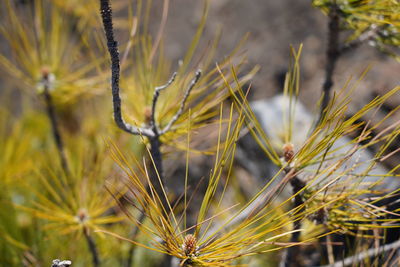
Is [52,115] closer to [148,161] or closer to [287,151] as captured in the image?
[148,161]

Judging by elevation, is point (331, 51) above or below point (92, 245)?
above

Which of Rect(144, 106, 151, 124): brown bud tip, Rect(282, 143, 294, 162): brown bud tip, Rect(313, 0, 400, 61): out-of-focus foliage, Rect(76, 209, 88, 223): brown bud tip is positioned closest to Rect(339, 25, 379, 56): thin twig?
Rect(313, 0, 400, 61): out-of-focus foliage

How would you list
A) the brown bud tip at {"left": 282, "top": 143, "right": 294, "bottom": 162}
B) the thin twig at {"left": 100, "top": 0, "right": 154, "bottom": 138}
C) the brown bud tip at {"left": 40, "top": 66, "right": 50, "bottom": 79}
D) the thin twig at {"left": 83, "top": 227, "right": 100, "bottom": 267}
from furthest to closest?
the brown bud tip at {"left": 40, "top": 66, "right": 50, "bottom": 79}, the thin twig at {"left": 83, "top": 227, "right": 100, "bottom": 267}, the brown bud tip at {"left": 282, "top": 143, "right": 294, "bottom": 162}, the thin twig at {"left": 100, "top": 0, "right": 154, "bottom": 138}

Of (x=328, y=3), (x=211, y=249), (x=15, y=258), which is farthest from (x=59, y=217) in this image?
(x=328, y=3)

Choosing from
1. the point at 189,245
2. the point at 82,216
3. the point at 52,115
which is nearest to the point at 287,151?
the point at 189,245

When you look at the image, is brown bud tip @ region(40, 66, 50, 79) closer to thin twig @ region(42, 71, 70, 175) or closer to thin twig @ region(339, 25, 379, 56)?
thin twig @ region(42, 71, 70, 175)

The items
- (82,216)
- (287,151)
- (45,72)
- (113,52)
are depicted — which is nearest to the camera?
(113,52)

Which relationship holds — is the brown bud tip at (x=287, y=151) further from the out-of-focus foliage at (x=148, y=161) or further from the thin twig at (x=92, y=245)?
the thin twig at (x=92, y=245)

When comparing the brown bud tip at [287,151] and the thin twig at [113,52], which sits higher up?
the thin twig at [113,52]

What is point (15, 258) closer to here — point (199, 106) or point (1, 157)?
point (1, 157)

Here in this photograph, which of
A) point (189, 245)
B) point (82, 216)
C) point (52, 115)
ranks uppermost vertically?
point (52, 115)

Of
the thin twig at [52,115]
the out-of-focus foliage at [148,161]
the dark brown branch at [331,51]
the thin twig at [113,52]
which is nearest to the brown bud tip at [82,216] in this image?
the out-of-focus foliage at [148,161]
